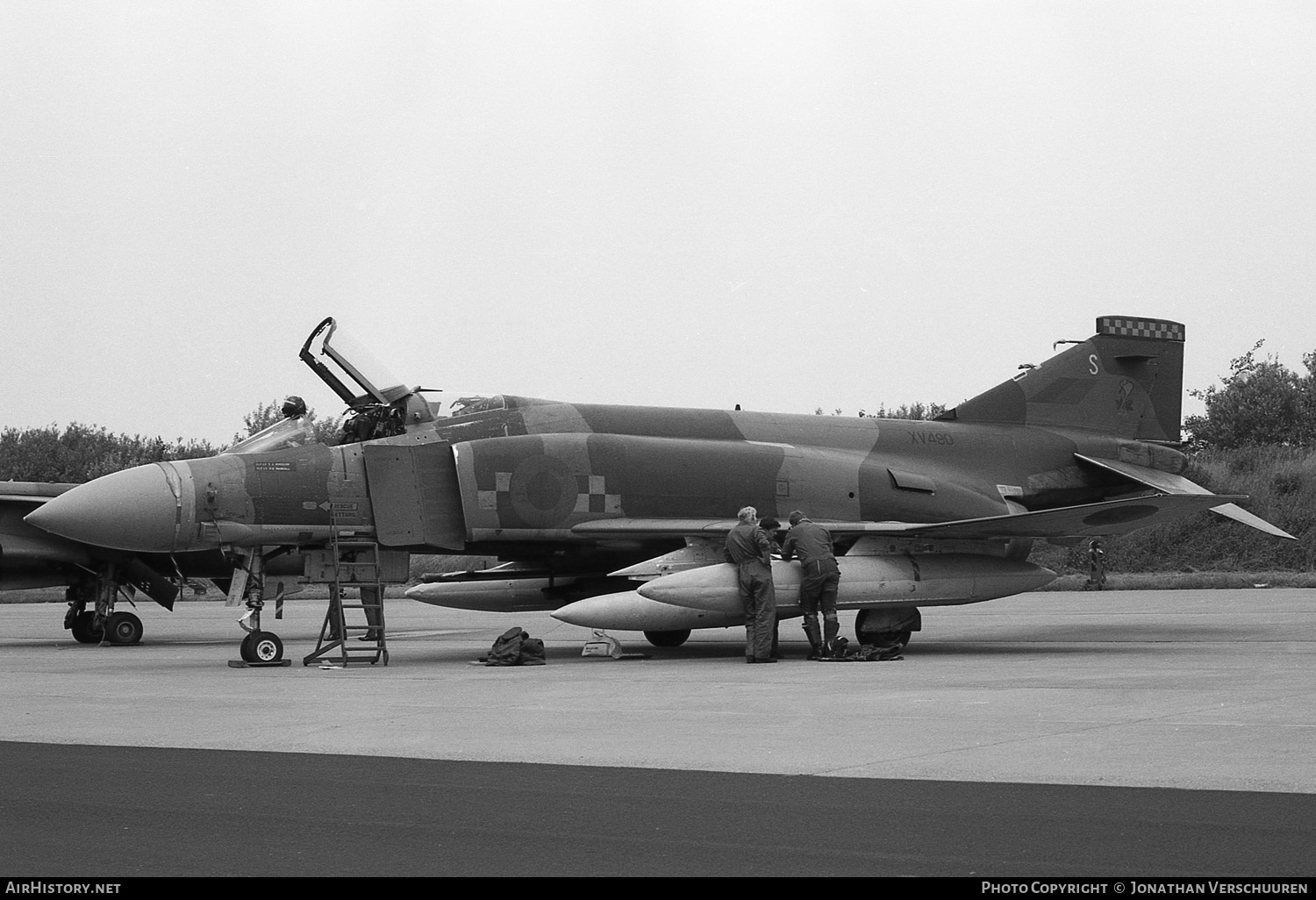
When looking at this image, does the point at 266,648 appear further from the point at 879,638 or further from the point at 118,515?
the point at 879,638

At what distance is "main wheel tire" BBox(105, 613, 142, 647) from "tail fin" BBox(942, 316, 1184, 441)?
12.0 m

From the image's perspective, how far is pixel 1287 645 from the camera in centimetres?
1448

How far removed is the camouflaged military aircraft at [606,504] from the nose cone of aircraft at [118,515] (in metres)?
0.02

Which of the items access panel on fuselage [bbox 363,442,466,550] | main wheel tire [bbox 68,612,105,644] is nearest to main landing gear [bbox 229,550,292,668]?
access panel on fuselage [bbox 363,442,466,550]

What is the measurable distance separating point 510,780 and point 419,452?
9413 mm

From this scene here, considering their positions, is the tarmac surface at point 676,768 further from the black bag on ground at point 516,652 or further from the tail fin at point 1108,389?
the tail fin at point 1108,389

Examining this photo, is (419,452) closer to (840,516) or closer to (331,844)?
(840,516)

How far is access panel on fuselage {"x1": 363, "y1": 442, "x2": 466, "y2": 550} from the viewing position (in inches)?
611

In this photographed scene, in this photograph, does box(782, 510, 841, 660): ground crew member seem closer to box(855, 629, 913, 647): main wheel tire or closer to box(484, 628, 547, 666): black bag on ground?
box(855, 629, 913, 647): main wheel tire

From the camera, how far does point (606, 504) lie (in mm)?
16281

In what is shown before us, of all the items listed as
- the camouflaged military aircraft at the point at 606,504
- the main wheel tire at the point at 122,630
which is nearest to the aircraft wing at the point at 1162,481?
the camouflaged military aircraft at the point at 606,504

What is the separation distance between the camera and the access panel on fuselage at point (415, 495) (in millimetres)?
15508
